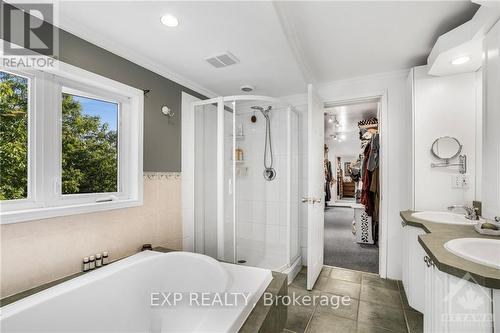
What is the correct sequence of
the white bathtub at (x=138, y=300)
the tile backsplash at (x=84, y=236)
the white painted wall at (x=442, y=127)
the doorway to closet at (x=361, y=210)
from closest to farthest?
1. the white bathtub at (x=138, y=300)
2. the tile backsplash at (x=84, y=236)
3. the white painted wall at (x=442, y=127)
4. the doorway to closet at (x=361, y=210)

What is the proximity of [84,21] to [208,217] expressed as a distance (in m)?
1.96

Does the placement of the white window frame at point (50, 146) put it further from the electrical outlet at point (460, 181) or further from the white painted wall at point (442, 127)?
the electrical outlet at point (460, 181)

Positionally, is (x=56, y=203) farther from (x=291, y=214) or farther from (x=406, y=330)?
(x=406, y=330)

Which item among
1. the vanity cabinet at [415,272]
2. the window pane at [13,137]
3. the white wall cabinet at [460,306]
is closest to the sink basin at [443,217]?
the vanity cabinet at [415,272]

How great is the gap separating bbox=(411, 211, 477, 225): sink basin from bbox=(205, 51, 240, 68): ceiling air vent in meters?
2.03

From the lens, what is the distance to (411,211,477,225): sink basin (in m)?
1.71

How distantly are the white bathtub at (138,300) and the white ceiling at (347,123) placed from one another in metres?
2.64

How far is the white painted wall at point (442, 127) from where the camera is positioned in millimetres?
1989

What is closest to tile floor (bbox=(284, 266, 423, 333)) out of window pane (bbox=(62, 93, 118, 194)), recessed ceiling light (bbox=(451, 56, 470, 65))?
window pane (bbox=(62, 93, 118, 194))

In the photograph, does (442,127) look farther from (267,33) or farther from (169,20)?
(169,20)

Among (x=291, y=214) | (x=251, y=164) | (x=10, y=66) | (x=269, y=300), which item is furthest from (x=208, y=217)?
(x=10, y=66)

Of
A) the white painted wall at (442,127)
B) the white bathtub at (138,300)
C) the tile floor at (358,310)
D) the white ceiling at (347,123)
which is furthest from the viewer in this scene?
the white ceiling at (347,123)

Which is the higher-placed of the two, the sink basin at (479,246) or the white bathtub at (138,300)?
the sink basin at (479,246)

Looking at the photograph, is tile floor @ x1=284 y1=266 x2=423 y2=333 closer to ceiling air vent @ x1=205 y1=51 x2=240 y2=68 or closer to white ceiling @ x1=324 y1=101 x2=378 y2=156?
white ceiling @ x1=324 y1=101 x2=378 y2=156
